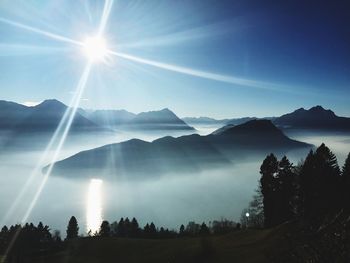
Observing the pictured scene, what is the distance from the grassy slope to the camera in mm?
48469

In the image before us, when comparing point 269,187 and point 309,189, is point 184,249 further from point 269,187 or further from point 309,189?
point 269,187

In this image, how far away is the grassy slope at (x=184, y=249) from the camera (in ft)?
159

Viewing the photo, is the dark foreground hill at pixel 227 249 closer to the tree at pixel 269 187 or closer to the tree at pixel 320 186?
the tree at pixel 320 186

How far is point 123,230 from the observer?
14112 cm

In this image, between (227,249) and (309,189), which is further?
(309,189)

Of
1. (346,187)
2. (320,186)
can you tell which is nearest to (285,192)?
(320,186)

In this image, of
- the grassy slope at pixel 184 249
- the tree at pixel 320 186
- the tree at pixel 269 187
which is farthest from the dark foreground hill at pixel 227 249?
the tree at pixel 269 187

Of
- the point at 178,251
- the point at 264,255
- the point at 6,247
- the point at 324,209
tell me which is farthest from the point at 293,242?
the point at 6,247

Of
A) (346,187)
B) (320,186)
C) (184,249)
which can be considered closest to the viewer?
(346,187)

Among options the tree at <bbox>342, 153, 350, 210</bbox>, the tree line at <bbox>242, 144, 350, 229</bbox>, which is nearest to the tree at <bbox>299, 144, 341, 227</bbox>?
the tree line at <bbox>242, 144, 350, 229</bbox>

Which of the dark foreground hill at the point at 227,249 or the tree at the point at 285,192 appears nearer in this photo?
the dark foreground hill at the point at 227,249

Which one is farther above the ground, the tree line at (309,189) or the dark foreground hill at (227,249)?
the tree line at (309,189)

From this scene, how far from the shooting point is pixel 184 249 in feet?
204

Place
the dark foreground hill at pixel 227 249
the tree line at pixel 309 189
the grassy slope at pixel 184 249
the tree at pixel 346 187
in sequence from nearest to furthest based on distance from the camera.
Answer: the dark foreground hill at pixel 227 249, the grassy slope at pixel 184 249, the tree at pixel 346 187, the tree line at pixel 309 189
